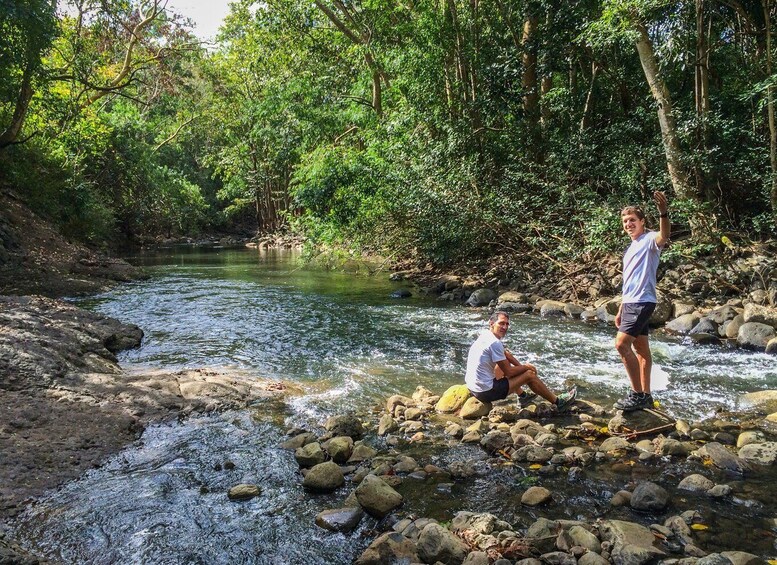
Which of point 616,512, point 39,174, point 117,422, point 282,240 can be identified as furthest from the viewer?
point 282,240

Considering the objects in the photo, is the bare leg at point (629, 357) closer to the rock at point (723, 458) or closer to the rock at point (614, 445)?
the rock at point (614, 445)

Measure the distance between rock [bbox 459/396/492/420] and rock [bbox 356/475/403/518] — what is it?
2.12 meters

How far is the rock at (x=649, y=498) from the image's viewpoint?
13.4 feet

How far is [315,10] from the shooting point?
1984 centimetres

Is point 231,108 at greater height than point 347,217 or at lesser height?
greater

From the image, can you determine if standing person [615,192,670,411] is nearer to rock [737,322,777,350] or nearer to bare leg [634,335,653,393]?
bare leg [634,335,653,393]

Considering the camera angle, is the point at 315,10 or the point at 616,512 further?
the point at 315,10

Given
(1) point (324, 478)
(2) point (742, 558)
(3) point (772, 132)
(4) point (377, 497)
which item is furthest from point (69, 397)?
(3) point (772, 132)

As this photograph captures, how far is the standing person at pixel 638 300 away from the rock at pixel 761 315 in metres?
4.87

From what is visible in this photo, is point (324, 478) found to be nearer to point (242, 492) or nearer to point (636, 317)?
point (242, 492)

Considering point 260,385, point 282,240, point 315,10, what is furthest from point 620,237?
point 282,240

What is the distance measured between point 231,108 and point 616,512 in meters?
34.8

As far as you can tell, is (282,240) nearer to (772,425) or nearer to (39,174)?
(39,174)

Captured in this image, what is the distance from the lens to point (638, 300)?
566cm
